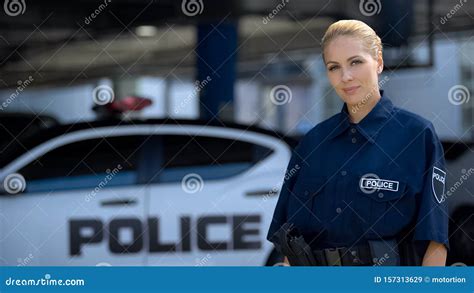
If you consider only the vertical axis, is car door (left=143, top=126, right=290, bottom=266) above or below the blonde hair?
below

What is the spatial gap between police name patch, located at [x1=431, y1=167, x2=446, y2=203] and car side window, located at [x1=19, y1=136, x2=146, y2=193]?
1570 mm

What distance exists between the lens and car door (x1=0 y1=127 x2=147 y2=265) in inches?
166

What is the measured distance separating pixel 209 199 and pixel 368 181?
949 mm

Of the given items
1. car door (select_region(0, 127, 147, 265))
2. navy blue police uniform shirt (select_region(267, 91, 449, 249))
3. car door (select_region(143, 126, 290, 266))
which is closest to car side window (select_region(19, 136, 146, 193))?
car door (select_region(0, 127, 147, 265))

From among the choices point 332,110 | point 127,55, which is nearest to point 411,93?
point 332,110

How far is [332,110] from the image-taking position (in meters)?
4.03

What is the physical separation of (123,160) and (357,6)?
147 centimetres

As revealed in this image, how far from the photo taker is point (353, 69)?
12.0ft

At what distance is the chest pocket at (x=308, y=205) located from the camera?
12.1 ft

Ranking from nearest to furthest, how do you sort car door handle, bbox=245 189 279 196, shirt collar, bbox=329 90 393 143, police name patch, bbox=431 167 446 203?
police name patch, bbox=431 167 446 203
shirt collar, bbox=329 90 393 143
car door handle, bbox=245 189 279 196

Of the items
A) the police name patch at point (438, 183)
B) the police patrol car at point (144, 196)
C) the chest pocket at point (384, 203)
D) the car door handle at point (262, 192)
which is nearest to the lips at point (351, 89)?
the chest pocket at point (384, 203)

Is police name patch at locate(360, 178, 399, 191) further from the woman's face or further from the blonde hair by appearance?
the blonde hair

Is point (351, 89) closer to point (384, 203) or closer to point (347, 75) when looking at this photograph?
point (347, 75)

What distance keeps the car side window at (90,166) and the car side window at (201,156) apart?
0.15 metres
